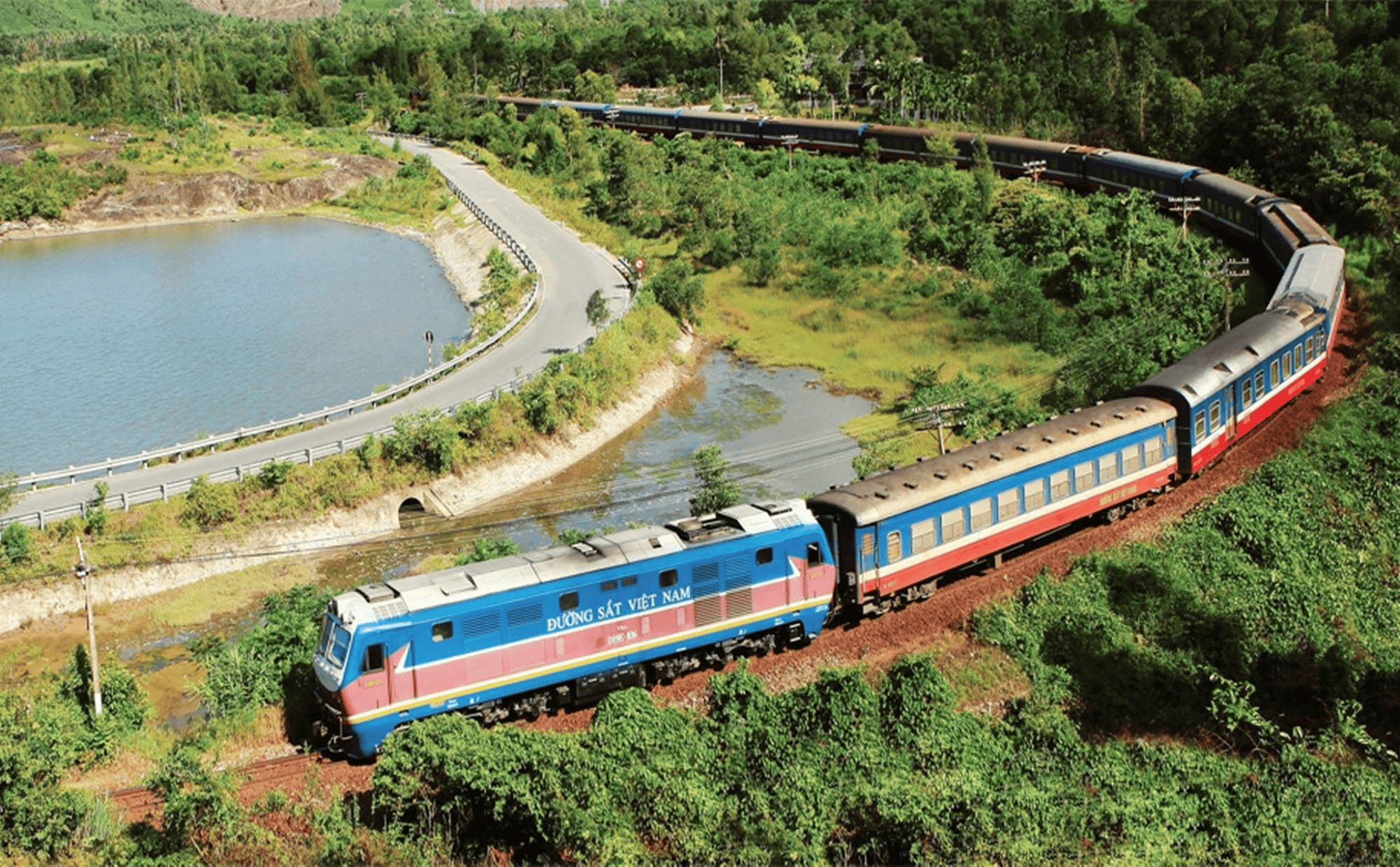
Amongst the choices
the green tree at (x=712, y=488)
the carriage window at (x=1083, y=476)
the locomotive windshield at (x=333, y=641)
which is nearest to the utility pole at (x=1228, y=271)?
the carriage window at (x=1083, y=476)

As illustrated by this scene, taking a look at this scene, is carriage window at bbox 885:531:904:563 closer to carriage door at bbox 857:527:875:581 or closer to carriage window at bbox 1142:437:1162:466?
carriage door at bbox 857:527:875:581

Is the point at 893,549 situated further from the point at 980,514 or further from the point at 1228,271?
the point at 1228,271

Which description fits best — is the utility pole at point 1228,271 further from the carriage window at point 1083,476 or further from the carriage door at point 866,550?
the carriage door at point 866,550

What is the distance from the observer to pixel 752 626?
97.1 feet

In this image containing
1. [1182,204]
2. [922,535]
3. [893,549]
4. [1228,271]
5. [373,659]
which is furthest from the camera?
[1182,204]

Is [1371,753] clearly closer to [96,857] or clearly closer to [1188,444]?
[1188,444]

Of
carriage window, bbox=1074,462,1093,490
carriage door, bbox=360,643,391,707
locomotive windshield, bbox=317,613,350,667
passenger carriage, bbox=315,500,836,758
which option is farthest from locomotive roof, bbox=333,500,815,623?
carriage window, bbox=1074,462,1093,490

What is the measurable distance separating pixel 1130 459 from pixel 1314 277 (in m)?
17.9

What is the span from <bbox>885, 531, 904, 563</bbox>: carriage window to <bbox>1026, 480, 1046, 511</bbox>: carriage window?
4.61 meters

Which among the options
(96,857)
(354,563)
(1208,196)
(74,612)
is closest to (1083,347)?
(1208,196)

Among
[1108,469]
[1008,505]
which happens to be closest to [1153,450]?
[1108,469]

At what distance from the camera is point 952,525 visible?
1284 inches

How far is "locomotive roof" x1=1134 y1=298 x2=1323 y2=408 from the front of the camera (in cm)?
3794

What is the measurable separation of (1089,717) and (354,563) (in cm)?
2407
